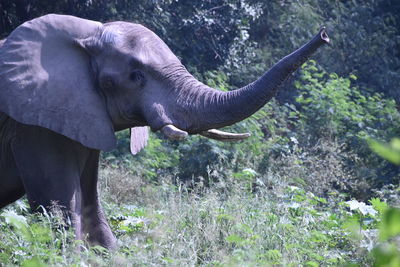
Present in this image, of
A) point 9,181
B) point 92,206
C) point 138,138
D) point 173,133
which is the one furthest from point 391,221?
point 138,138

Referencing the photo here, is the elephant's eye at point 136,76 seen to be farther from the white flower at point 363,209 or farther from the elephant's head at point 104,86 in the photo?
the white flower at point 363,209

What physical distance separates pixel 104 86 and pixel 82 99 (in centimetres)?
16

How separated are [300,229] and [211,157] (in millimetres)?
3344

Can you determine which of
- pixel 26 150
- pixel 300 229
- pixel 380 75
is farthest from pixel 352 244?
pixel 380 75

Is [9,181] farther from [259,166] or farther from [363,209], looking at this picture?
[259,166]

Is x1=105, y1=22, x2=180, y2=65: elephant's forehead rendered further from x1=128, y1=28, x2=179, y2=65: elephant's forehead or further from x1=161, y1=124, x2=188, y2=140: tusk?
x1=161, y1=124, x2=188, y2=140: tusk

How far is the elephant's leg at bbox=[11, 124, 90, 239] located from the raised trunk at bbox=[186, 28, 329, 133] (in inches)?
30.4

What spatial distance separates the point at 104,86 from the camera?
5.28m

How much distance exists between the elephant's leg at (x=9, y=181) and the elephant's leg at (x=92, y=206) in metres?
0.44

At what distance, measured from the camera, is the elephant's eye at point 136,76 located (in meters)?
5.23

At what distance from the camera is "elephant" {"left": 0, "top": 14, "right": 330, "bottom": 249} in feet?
16.5

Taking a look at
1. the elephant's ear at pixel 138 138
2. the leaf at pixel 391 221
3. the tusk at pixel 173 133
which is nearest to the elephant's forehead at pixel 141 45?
the tusk at pixel 173 133

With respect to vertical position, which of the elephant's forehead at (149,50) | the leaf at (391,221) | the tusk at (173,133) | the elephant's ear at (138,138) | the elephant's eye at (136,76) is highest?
the leaf at (391,221)

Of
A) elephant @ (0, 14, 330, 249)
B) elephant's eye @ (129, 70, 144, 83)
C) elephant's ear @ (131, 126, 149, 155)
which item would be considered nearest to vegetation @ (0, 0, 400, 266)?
elephant @ (0, 14, 330, 249)
